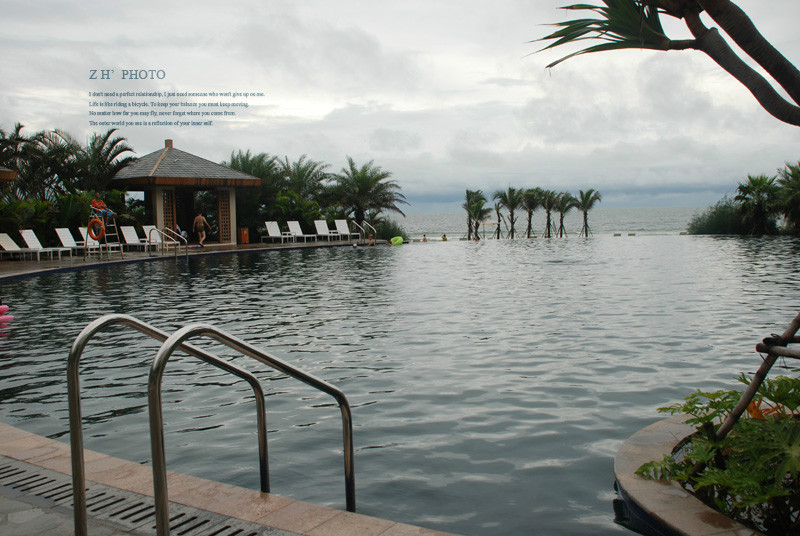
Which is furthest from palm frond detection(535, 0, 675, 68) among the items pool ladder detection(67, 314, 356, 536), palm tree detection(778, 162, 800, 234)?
palm tree detection(778, 162, 800, 234)

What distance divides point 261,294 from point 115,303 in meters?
2.71

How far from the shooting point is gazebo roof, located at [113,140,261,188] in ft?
90.2

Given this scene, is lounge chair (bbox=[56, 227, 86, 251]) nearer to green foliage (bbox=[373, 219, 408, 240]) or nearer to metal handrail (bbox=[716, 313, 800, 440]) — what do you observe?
green foliage (bbox=[373, 219, 408, 240])

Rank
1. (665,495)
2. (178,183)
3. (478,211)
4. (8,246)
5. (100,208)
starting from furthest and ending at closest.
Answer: (478,211) < (178,183) < (100,208) < (8,246) < (665,495)

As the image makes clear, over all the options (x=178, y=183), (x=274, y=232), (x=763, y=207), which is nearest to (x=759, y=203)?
(x=763, y=207)

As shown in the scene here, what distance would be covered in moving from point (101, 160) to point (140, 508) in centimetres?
2909

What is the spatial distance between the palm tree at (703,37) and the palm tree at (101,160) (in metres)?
29.0

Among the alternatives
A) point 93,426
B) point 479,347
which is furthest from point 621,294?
point 93,426

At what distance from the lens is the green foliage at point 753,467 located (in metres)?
2.88

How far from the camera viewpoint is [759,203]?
35812mm

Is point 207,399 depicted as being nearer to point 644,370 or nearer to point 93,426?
point 93,426

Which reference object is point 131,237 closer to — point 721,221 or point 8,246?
point 8,246

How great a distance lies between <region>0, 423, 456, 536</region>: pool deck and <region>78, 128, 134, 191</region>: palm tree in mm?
27570

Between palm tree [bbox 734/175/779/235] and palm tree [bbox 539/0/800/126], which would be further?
palm tree [bbox 734/175/779/235]
